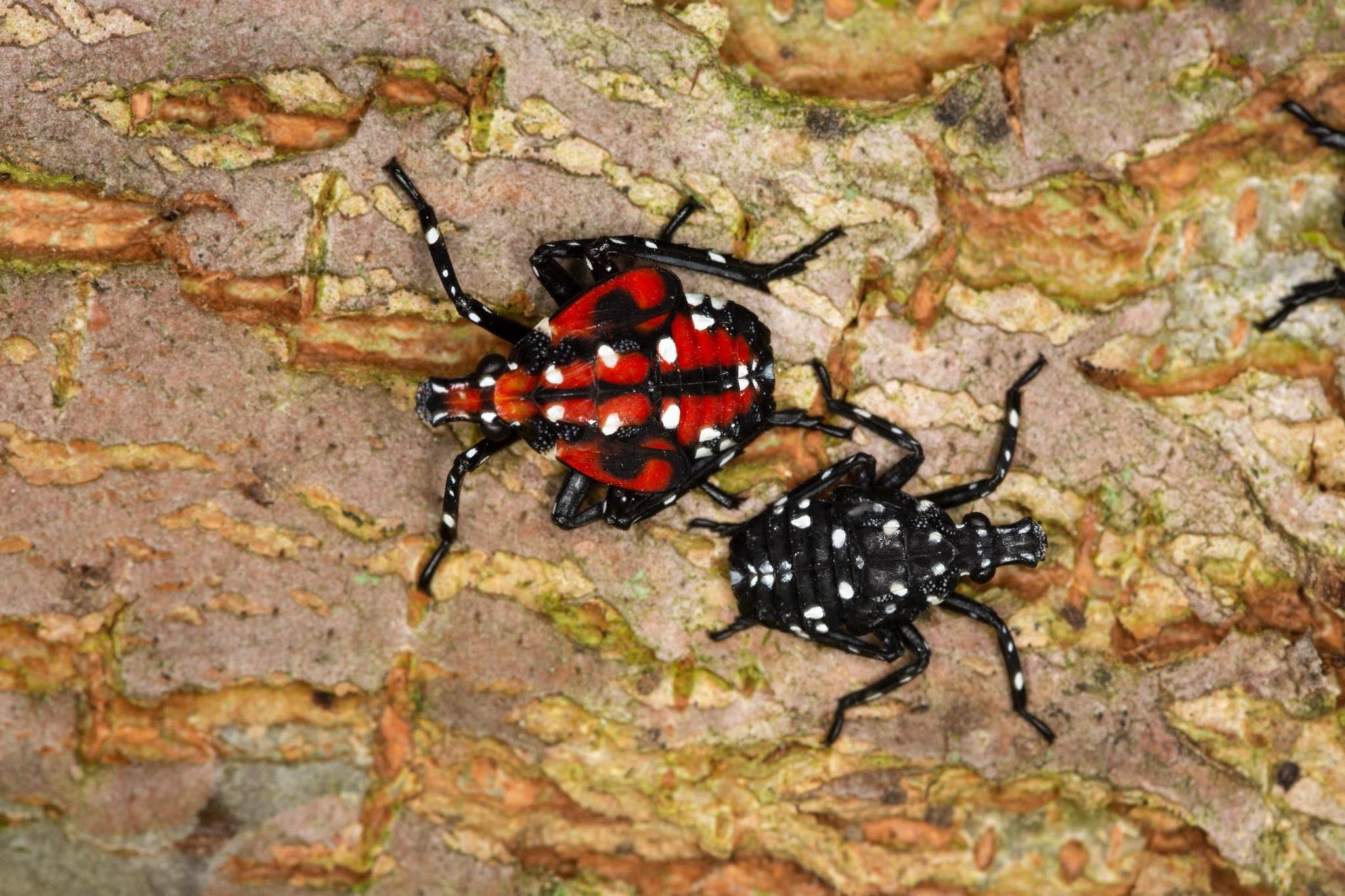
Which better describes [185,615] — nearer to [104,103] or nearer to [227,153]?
[227,153]

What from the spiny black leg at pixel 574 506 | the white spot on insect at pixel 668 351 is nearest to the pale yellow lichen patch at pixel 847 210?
the white spot on insect at pixel 668 351

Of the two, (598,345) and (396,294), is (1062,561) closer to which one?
(598,345)

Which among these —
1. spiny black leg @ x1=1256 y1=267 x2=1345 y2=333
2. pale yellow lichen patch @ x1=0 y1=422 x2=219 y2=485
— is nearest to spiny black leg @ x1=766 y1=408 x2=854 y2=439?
spiny black leg @ x1=1256 y1=267 x2=1345 y2=333

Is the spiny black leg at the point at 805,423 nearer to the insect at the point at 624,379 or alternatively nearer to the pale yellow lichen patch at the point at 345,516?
the insect at the point at 624,379

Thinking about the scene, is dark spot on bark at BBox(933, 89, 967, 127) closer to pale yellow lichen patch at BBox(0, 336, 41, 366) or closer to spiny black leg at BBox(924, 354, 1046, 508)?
spiny black leg at BBox(924, 354, 1046, 508)

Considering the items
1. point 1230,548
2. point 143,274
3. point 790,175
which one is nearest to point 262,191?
point 143,274
